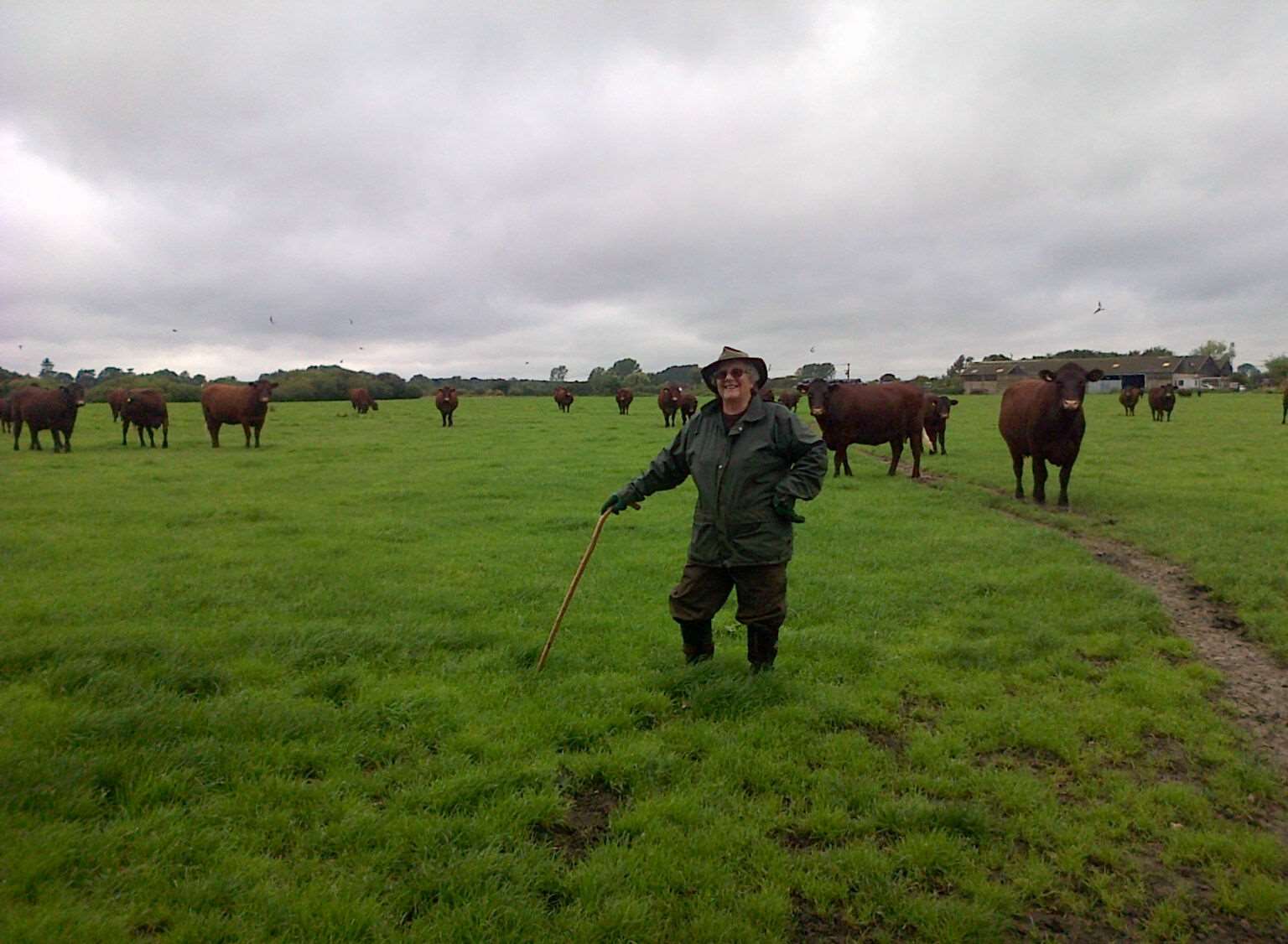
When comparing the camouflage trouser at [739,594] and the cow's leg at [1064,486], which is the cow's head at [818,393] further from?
the camouflage trouser at [739,594]

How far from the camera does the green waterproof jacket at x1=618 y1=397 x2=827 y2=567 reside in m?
5.30

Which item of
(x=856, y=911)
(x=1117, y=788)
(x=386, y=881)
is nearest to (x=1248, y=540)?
(x=1117, y=788)

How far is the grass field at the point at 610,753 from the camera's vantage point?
3365mm

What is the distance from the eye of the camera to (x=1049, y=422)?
1306cm

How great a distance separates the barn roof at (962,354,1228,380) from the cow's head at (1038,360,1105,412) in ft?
298

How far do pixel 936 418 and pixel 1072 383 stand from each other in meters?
9.59

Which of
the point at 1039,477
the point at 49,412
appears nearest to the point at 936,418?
the point at 1039,477

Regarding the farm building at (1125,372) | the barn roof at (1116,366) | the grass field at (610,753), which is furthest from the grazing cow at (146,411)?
the barn roof at (1116,366)

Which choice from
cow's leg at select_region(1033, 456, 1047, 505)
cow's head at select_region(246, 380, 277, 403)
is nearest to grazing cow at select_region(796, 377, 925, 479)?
cow's leg at select_region(1033, 456, 1047, 505)

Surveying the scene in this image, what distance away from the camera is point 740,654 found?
20.4 feet

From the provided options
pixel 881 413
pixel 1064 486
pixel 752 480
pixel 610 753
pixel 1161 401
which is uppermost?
pixel 1161 401

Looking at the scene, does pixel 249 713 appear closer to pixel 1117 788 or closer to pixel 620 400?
pixel 1117 788

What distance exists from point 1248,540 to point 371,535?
12227mm

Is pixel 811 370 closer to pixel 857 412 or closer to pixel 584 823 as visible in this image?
pixel 857 412
